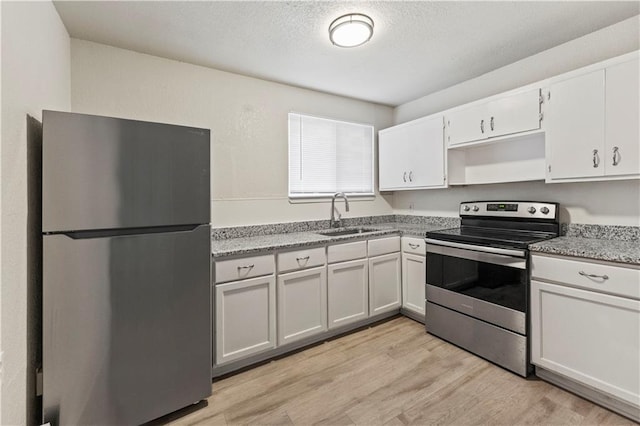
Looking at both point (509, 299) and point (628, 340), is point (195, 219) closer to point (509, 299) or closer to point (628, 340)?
point (509, 299)

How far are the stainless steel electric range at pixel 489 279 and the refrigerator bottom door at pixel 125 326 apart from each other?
1.88m

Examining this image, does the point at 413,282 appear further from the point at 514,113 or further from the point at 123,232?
the point at 123,232

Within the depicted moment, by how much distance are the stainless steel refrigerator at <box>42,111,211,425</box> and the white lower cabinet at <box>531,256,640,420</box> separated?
2149 millimetres

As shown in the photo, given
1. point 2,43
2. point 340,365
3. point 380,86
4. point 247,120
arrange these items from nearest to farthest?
point 2,43 < point 340,365 < point 247,120 < point 380,86

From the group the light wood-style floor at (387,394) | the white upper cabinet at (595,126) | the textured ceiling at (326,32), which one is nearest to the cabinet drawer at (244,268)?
the light wood-style floor at (387,394)

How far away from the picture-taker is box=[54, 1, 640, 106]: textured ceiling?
1.82 meters

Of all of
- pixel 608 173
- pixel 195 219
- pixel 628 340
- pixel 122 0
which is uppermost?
pixel 122 0

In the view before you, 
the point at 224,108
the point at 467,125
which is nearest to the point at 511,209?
the point at 467,125

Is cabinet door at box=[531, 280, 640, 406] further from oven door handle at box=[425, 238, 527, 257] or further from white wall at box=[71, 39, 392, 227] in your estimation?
white wall at box=[71, 39, 392, 227]

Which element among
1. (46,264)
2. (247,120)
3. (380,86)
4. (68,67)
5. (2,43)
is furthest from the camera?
(380,86)

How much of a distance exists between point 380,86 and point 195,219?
2374mm

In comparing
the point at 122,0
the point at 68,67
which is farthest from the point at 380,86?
the point at 68,67

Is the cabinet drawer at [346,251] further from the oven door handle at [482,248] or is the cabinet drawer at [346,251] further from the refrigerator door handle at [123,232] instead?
the refrigerator door handle at [123,232]

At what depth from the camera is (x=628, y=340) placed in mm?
1626
